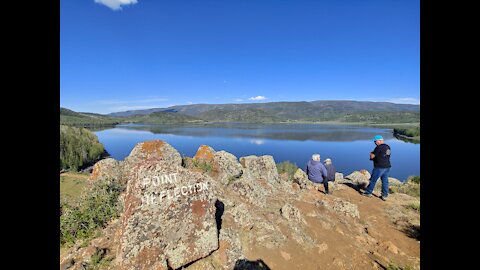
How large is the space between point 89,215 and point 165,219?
2.86 m

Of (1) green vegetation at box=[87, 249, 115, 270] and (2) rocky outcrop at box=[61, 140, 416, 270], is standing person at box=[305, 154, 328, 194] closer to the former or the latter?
(2) rocky outcrop at box=[61, 140, 416, 270]

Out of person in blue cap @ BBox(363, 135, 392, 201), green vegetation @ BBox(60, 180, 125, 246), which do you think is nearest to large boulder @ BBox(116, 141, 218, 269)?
green vegetation @ BBox(60, 180, 125, 246)

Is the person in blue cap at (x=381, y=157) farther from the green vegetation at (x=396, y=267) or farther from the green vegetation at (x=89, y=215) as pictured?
the green vegetation at (x=89, y=215)

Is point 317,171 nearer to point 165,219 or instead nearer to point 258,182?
point 258,182

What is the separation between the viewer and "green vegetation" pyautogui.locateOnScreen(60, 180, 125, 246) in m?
5.77

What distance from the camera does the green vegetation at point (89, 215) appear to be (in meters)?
5.77

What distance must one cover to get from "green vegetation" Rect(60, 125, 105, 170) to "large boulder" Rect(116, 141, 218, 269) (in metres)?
63.8

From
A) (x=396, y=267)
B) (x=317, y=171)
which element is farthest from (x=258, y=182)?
(x=396, y=267)

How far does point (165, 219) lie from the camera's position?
14.6ft
